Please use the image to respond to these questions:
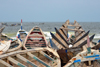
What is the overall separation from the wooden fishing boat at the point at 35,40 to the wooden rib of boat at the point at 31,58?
3551 millimetres

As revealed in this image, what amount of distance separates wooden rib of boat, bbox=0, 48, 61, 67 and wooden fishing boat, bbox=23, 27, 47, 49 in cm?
355

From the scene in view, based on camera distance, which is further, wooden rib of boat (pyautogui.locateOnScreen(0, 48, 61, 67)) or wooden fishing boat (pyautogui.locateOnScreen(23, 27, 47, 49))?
wooden fishing boat (pyautogui.locateOnScreen(23, 27, 47, 49))

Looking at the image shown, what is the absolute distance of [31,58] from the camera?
21.4ft

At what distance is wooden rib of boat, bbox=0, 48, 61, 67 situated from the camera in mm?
5619

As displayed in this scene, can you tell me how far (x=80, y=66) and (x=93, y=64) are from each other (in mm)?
741

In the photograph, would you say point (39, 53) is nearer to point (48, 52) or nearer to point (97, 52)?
point (48, 52)

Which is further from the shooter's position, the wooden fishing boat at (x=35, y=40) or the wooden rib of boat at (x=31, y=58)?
the wooden fishing boat at (x=35, y=40)

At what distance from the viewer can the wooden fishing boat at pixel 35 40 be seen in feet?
35.2

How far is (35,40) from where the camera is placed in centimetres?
1194

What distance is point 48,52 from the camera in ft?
23.6

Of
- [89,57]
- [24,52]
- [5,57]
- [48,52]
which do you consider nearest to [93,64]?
[89,57]

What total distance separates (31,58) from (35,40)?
5485 millimetres

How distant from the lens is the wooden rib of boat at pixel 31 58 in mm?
5619

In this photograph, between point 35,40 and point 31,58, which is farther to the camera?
point 35,40
